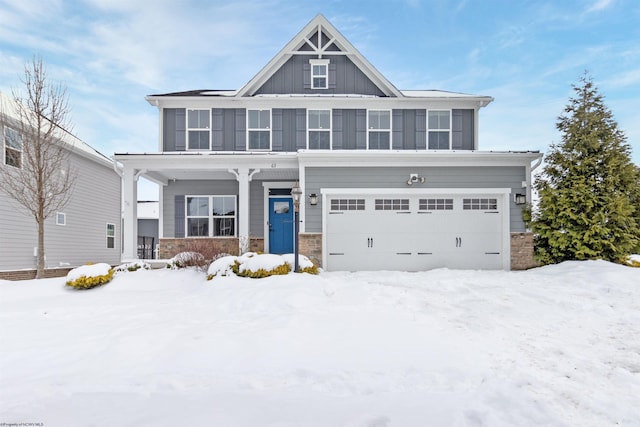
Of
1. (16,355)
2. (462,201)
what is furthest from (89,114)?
(462,201)

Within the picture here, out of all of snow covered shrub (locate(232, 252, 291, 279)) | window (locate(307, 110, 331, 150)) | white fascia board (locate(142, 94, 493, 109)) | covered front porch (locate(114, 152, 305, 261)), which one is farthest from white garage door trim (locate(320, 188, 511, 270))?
white fascia board (locate(142, 94, 493, 109))

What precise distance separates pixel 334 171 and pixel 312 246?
234cm

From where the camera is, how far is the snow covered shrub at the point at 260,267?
24.8ft

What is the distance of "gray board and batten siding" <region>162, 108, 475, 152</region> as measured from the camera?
12.3m

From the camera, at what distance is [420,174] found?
10320mm

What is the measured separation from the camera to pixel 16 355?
3.70 metres

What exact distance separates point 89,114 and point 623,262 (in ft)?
57.0

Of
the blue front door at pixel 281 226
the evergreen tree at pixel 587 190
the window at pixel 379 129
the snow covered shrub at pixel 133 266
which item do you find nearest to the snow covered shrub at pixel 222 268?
the snow covered shrub at pixel 133 266

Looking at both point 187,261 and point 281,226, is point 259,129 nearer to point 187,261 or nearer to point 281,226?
point 281,226

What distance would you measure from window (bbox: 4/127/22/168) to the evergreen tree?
52.3 ft

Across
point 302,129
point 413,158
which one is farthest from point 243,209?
point 413,158

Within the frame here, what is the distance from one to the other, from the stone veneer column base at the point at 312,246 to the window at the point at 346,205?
1.02 meters

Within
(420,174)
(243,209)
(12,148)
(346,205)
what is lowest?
(243,209)

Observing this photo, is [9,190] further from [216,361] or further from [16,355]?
[216,361]
